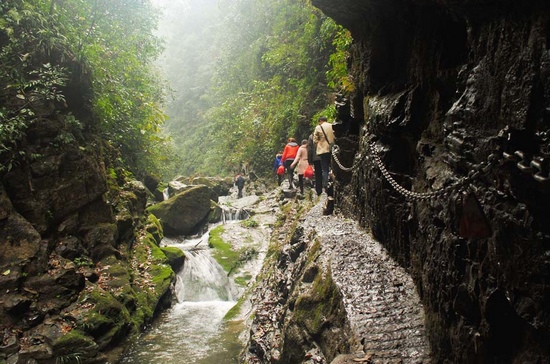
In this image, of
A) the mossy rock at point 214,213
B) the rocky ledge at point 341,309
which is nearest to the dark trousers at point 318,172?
the rocky ledge at point 341,309

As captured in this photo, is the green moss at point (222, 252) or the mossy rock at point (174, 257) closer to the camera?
the mossy rock at point (174, 257)

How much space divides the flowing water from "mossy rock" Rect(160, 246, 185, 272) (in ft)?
0.80

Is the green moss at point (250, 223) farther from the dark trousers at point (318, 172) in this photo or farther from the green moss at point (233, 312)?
the green moss at point (233, 312)

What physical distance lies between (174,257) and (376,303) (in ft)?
31.5

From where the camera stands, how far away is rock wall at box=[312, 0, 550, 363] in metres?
2.54

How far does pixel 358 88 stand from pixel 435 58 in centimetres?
330

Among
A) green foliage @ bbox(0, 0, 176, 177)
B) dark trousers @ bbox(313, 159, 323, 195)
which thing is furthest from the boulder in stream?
dark trousers @ bbox(313, 159, 323, 195)

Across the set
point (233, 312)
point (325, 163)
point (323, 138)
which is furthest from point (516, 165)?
point (233, 312)

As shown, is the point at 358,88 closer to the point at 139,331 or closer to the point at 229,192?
the point at 139,331

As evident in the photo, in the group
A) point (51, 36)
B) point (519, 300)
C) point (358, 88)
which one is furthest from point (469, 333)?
point (51, 36)

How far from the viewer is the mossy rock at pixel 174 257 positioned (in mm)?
13102

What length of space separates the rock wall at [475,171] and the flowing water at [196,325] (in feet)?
16.3

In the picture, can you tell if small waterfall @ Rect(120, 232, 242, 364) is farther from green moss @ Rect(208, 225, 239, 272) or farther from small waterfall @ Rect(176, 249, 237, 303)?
green moss @ Rect(208, 225, 239, 272)

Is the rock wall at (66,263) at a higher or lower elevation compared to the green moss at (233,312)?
higher
